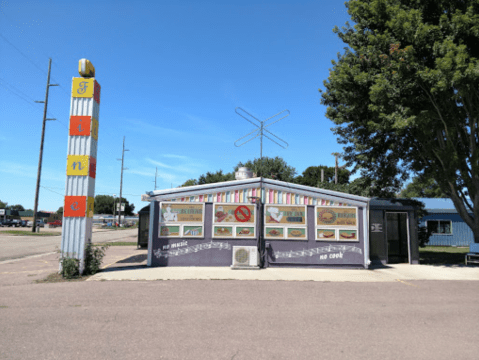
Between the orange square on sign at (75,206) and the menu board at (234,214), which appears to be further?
the menu board at (234,214)

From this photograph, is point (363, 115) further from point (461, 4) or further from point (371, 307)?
point (371, 307)

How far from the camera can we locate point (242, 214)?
12.7m

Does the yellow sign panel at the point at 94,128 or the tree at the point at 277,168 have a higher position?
the tree at the point at 277,168

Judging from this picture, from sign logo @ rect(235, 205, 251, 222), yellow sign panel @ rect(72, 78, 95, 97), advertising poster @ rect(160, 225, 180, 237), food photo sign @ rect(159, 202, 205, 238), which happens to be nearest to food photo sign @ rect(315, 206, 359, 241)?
sign logo @ rect(235, 205, 251, 222)

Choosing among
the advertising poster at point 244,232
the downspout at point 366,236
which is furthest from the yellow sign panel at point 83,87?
the downspout at point 366,236

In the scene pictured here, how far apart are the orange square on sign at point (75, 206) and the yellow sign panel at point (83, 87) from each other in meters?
3.44

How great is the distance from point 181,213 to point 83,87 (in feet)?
18.2

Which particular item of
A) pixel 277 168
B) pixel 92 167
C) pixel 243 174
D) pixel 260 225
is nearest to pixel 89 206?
pixel 92 167

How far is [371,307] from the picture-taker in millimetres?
7004

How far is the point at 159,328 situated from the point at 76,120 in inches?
318

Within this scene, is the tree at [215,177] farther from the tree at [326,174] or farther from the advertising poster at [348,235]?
the advertising poster at [348,235]

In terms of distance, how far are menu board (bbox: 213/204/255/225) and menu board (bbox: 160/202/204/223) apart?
62cm

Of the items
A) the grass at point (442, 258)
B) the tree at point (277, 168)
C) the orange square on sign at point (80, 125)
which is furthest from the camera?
the tree at point (277, 168)

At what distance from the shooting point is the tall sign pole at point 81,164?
10398mm
